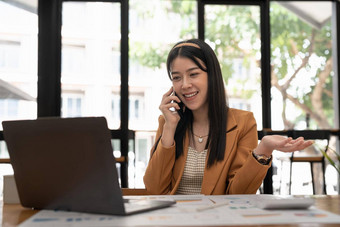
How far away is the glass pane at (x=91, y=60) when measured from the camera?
5.22 m

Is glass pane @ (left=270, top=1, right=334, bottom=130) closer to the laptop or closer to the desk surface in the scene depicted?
the desk surface

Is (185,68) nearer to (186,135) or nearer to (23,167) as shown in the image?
(186,135)

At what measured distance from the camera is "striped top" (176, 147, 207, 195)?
1.62 m

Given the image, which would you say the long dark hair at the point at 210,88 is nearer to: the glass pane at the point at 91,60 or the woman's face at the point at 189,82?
the woman's face at the point at 189,82

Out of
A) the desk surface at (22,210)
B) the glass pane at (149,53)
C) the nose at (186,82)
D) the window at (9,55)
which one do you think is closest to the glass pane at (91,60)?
the glass pane at (149,53)

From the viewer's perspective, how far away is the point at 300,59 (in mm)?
5859

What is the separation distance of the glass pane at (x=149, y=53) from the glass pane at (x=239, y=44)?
27cm

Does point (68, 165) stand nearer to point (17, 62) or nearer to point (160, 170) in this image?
point (160, 170)

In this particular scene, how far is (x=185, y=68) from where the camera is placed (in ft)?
5.55

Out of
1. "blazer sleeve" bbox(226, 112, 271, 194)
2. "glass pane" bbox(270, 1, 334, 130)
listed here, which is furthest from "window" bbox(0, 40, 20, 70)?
"blazer sleeve" bbox(226, 112, 271, 194)

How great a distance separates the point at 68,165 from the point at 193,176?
0.76 meters

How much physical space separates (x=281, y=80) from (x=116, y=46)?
2.24m

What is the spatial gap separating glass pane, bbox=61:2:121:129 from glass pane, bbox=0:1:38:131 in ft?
1.21

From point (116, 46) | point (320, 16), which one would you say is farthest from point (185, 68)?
point (320, 16)
